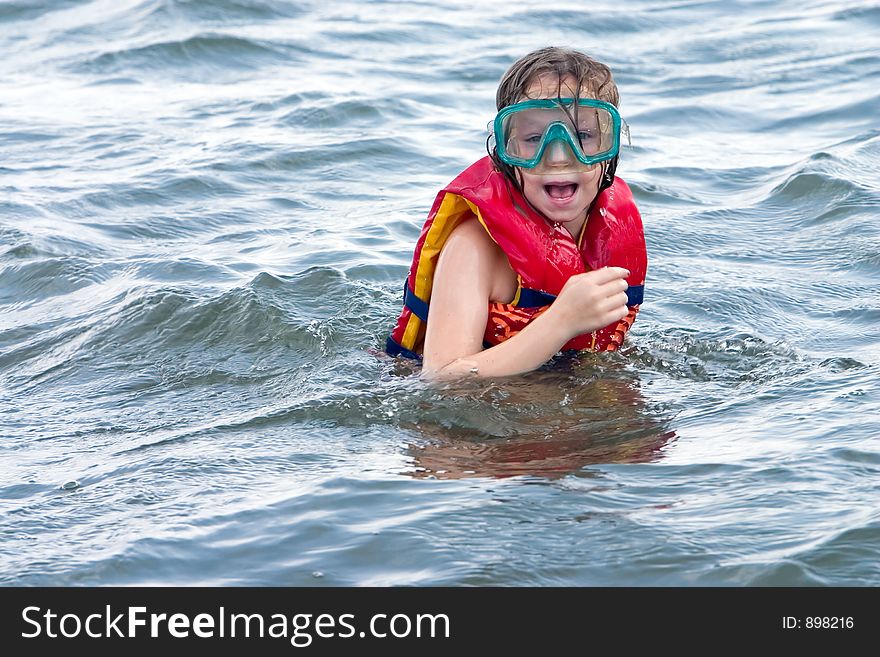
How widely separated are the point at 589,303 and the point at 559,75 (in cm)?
83

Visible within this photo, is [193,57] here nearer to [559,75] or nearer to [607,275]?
[559,75]

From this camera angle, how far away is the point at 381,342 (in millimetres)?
5590

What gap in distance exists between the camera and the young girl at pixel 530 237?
14.2 ft

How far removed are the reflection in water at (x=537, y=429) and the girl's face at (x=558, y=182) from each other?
0.61 m

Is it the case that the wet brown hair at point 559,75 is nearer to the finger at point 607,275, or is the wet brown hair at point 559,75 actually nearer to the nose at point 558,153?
the nose at point 558,153

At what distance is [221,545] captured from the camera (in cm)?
334

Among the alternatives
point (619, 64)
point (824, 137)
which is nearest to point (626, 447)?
point (824, 137)

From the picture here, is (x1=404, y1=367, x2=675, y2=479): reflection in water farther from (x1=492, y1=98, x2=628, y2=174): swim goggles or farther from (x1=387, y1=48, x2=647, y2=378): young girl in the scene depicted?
(x1=492, y1=98, x2=628, y2=174): swim goggles

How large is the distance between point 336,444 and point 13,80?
8.95 meters

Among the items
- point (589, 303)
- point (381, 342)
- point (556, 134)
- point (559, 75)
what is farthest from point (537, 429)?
point (381, 342)

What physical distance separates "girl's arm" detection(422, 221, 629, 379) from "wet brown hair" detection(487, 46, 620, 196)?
38 cm

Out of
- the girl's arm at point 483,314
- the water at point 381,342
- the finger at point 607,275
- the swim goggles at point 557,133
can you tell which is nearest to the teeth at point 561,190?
the swim goggles at point 557,133
